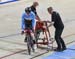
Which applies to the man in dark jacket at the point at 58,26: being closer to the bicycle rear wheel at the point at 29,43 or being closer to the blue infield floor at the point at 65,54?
the blue infield floor at the point at 65,54

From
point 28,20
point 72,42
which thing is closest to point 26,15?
point 28,20

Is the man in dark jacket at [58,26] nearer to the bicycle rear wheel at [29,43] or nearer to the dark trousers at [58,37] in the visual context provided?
the dark trousers at [58,37]

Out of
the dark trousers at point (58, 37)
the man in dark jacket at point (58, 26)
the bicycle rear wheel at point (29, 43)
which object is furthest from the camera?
the dark trousers at point (58, 37)

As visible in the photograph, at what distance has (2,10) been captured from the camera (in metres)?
26.6

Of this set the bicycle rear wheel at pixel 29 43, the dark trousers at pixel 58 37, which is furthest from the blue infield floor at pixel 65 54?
the bicycle rear wheel at pixel 29 43

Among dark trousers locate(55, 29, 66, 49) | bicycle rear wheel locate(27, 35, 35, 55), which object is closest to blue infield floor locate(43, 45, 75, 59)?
dark trousers locate(55, 29, 66, 49)

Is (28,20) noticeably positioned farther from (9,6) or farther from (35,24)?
(9,6)

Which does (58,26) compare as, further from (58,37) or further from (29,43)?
(29,43)

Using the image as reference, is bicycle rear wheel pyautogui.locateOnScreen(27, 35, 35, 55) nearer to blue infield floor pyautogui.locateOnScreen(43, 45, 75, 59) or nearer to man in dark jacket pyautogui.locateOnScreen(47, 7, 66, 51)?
blue infield floor pyautogui.locateOnScreen(43, 45, 75, 59)

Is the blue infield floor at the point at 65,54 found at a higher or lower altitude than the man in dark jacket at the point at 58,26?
lower

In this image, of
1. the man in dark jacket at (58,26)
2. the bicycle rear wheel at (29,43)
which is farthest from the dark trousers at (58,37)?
the bicycle rear wheel at (29,43)

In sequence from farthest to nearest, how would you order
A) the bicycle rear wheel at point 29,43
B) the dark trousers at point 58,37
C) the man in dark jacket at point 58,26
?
the dark trousers at point 58,37, the man in dark jacket at point 58,26, the bicycle rear wheel at point 29,43

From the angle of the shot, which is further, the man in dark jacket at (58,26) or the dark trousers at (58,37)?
the dark trousers at (58,37)

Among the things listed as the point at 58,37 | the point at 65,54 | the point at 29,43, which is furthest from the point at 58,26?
the point at 29,43
